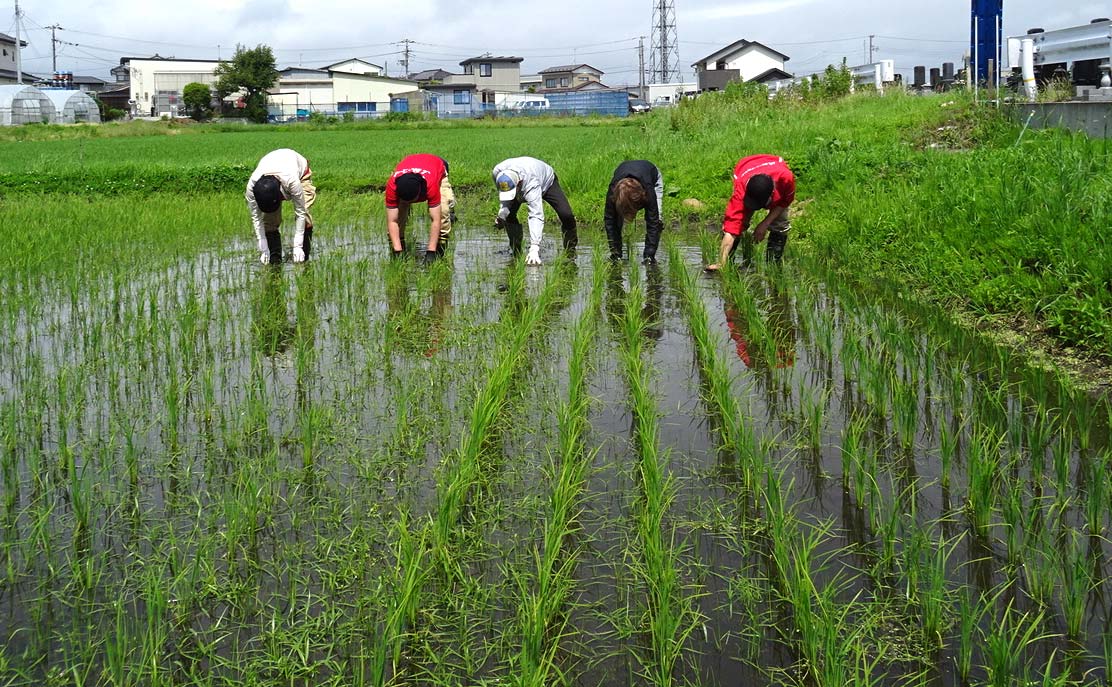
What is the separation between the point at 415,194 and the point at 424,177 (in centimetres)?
22

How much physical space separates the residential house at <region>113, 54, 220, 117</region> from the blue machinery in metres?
48.8

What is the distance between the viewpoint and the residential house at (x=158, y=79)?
54031 millimetres

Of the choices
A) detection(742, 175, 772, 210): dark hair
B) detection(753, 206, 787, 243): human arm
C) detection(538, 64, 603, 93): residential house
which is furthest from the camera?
detection(538, 64, 603, 93): residential house

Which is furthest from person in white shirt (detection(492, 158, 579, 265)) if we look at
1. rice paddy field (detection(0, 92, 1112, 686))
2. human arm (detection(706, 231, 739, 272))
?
human arm (detection(706, 231, 739, 272))

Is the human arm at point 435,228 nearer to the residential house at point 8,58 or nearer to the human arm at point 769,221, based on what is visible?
the human arm at point 769,221

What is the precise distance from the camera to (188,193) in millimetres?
13031

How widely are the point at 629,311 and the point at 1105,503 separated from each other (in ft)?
9.15

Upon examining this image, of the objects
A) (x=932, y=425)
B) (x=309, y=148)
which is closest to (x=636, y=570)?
(x=932, y=425)

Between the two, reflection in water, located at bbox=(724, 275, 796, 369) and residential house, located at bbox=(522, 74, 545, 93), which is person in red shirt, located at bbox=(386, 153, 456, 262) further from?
residential house, located at bbox=(522, 74, 545, 93)

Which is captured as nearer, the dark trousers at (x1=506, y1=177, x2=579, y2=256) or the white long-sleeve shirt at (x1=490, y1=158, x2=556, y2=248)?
the white long-sleeve shirt at (x1=490, y1=158, x2=556, y2=248)

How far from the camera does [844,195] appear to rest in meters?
8.44

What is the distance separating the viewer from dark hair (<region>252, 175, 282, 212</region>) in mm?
6941

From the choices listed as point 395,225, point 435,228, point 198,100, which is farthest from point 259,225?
point 198,100

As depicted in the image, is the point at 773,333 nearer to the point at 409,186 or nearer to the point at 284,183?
the point at 409,186
